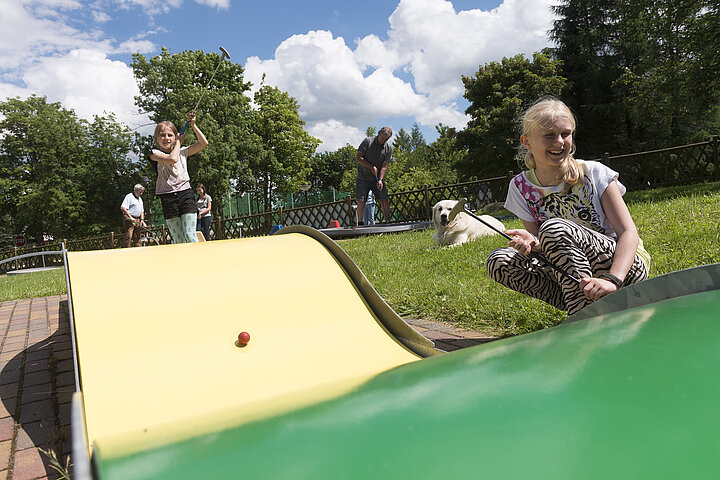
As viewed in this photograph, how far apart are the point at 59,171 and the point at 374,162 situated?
104ft

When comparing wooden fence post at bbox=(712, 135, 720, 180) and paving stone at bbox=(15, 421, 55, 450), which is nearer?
paving stone at bbox=(15, 421, 55, 450)

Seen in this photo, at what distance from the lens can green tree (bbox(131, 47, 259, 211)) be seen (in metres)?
28.3

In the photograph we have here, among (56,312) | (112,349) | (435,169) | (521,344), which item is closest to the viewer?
(521,344)

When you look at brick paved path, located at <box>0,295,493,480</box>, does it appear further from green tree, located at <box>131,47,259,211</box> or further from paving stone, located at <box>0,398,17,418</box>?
green tree, located at <box>131,47,259,211</box>

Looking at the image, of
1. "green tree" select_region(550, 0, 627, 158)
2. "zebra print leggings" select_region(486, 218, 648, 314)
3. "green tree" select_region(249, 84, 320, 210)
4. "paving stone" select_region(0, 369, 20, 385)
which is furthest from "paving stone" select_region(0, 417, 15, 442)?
"green tree" select_region(249, 84, 320, 210)

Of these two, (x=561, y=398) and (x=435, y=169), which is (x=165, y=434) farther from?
(x=435, y=169)

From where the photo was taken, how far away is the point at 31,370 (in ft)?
10.7

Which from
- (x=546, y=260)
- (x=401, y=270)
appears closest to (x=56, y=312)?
(x=401, y=270)

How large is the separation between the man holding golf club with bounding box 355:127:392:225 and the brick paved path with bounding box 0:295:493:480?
620 centimetres

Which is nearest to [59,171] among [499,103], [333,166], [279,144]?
[279,144]

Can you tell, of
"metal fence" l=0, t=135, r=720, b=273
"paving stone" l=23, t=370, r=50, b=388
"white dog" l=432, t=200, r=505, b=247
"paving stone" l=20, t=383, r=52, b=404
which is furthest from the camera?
"metal fence" l=0, t=135, r=720, b=273

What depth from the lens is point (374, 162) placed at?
32.3 ft

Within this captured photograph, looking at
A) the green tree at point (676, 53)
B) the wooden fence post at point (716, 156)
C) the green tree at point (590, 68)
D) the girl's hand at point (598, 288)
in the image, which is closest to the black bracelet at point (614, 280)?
the girl's hand at point (598, 288)

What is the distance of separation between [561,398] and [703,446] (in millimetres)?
163
